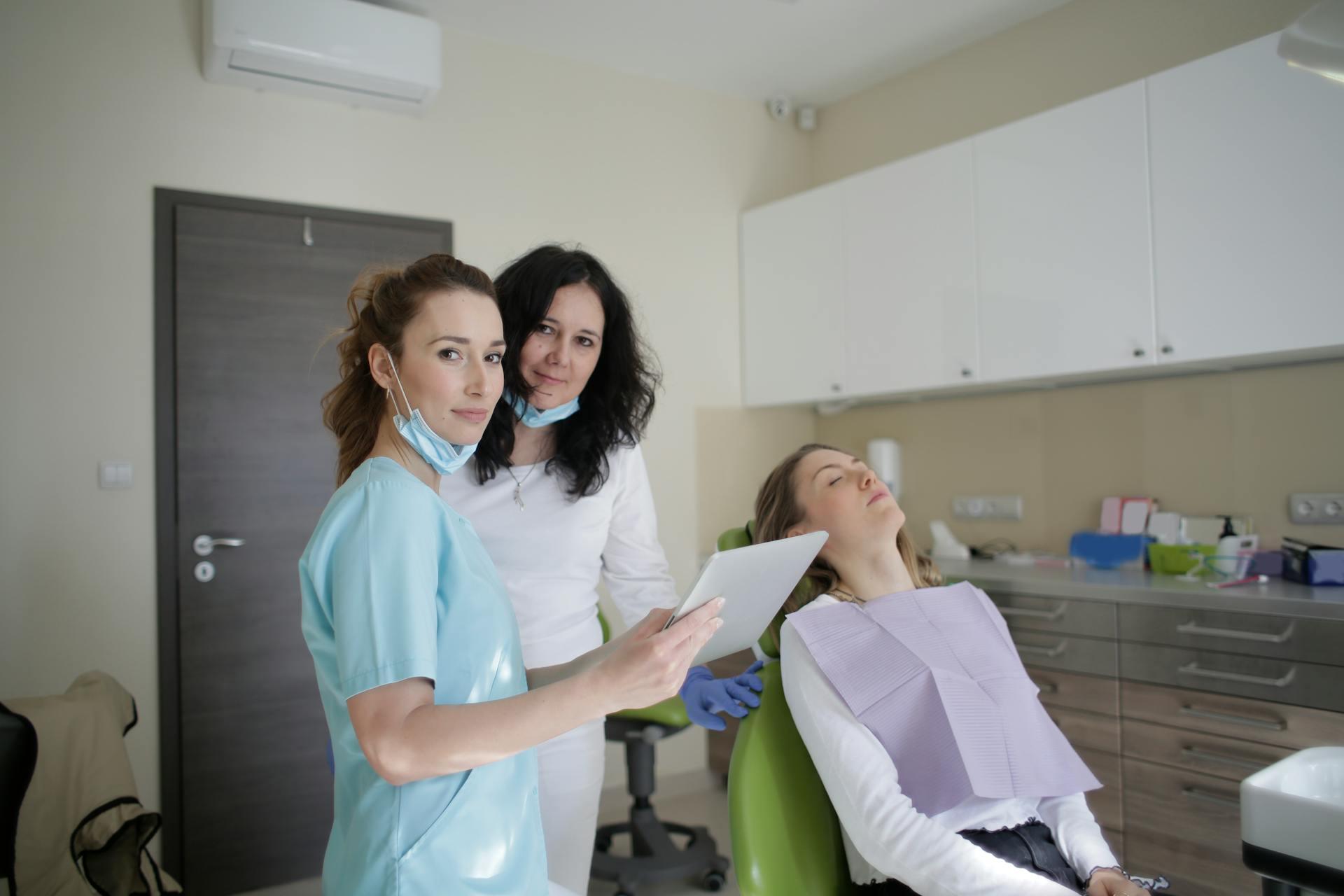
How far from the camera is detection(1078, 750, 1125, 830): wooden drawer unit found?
2.44 meters

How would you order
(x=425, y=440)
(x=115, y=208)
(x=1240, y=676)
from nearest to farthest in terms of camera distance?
(x=425, y=440), (x=1240, y=676), (x=115, y=208)

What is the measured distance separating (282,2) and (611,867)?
269cm

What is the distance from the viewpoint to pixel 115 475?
8.99 feet

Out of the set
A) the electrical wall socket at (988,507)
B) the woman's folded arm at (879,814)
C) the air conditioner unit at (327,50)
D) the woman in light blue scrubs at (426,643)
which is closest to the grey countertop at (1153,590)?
the electrical wall socket at (988,507)

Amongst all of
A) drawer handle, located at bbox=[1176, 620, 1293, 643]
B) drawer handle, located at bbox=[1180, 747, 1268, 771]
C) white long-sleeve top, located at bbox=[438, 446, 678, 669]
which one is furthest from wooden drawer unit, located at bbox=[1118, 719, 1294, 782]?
white long-sleeve top, located at bbox=[438, 446, 678, 669]

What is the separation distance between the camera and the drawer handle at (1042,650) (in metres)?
2.61

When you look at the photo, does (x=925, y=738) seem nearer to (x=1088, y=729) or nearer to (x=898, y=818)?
(x=898, y=818)

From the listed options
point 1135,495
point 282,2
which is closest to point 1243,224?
point 1135,495

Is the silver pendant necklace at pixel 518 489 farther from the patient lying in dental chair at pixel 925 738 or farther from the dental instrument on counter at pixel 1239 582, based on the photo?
the dental instrument on counter at pixel 1239 582

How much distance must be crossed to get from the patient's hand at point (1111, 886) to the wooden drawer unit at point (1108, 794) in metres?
1.20

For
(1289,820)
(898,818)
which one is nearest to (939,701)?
(898,818)

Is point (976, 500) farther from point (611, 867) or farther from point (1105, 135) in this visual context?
point (611, 867)

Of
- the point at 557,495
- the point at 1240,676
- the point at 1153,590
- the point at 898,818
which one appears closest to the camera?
the point at 898,818

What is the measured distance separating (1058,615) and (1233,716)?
487 mm
